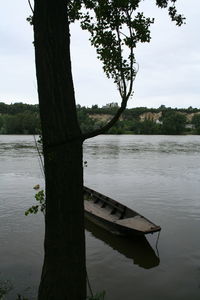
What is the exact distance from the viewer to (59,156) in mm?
3701

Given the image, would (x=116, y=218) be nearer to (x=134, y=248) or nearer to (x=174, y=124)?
(x=134, y=248)

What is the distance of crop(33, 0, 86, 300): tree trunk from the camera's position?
3648mm

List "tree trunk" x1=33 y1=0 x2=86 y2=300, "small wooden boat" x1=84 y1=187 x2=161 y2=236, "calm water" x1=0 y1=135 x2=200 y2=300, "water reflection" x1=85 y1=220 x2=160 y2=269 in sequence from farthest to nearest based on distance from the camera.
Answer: "small wooden boat" x1=84 y1=187 x2=161 y2=236, "water reflection" x1=85 y1=220 x2=160 y2=269, "calm water" x1=0 y1=135 x2=200 y2=300, "tree trunk" x1=33 y1=0 x2=86 y2=300

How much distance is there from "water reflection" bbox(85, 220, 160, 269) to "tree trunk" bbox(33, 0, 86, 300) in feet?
19.9

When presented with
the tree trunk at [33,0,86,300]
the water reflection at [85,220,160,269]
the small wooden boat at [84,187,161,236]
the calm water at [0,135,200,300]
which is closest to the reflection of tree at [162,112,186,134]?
the calm water at [0,135,200,300]

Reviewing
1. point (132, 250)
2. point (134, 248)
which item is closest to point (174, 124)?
point (134, 248)

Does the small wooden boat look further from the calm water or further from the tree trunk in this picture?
the tree trunk

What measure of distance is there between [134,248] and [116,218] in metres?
1.98

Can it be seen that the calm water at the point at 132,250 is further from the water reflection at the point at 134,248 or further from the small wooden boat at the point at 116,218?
the small wooden boat at the point at 116,218

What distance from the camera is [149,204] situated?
16.3 m

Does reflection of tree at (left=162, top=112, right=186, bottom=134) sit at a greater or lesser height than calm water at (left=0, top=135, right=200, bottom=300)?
greater

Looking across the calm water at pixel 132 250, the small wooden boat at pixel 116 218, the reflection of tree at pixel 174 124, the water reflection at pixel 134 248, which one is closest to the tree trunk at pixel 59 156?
the calm water at pixel 132 250

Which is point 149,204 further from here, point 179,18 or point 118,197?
point 179,18

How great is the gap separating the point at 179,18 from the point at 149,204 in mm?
12366
